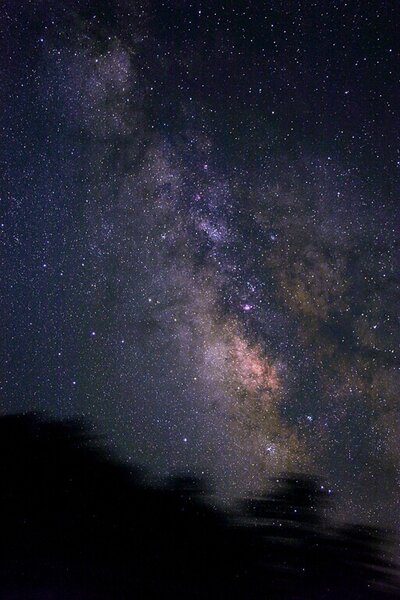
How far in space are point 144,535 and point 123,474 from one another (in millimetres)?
1059

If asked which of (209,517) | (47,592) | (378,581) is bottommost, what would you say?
(47,592)

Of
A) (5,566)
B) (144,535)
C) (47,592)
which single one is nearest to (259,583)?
(144,535)

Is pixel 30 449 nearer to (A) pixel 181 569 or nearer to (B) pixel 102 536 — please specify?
(B) pixel 102 536

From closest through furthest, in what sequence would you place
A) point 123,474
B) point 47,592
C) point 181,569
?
1. point 47,592
2. point 181,569
3. point 123,474

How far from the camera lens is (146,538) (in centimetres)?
705

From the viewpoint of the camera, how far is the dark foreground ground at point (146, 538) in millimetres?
5860

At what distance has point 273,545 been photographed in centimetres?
760

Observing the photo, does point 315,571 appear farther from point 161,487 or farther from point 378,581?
point 161,487

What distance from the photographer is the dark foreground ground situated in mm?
5860

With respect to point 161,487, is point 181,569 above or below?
below

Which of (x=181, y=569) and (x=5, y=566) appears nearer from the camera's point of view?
(x=5, y=566)

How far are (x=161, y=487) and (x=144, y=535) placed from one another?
39.3 inches

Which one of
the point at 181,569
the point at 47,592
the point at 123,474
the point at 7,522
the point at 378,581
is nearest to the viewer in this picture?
the point at 47,592

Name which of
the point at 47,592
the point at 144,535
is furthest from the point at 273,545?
the point at 47,592
